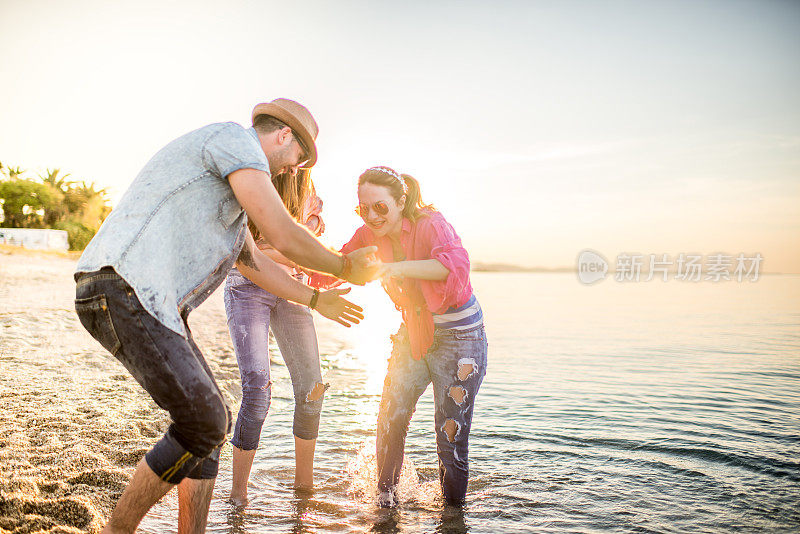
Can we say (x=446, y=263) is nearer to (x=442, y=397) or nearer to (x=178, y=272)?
(x=442, y=397)

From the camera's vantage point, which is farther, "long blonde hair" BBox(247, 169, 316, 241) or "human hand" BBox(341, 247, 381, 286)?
"long blonde hair" BBox(247, 169, 316, 241)

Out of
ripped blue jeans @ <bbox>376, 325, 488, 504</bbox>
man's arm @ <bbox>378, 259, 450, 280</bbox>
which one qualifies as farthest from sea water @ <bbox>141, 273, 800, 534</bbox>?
man's arm @ <bbox>378, 259, 450, 280</bbox>

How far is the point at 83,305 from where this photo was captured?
2.78 metres

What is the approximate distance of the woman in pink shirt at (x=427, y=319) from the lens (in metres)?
4.19

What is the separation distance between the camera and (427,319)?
4219 mm

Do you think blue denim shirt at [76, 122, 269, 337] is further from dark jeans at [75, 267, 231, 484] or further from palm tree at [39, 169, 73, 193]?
palm tree at [39, 169, 73, 193]

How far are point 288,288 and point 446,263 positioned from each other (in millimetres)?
1079

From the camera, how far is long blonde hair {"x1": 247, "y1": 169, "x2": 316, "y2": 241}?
15.0ft

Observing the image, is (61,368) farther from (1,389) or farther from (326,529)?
(326,529)

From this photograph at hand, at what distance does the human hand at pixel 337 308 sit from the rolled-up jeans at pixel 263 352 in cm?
55

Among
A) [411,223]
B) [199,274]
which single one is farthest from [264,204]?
[411,223]

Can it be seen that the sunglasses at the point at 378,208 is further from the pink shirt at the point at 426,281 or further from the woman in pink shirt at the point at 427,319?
the pink shirt at the point at 426,281

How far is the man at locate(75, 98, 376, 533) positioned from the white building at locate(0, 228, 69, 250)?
6621 cm

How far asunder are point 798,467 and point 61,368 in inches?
362
